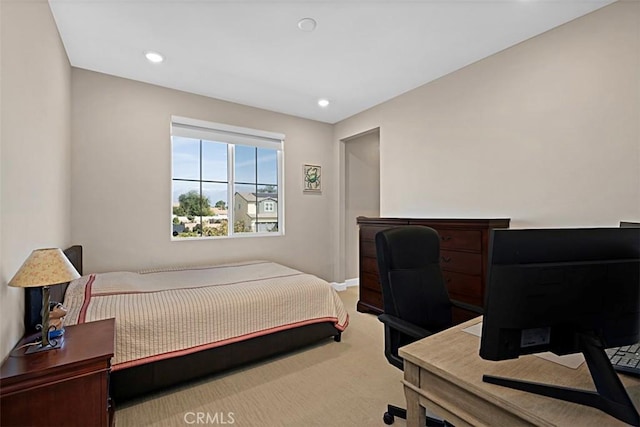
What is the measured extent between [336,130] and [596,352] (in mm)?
4535

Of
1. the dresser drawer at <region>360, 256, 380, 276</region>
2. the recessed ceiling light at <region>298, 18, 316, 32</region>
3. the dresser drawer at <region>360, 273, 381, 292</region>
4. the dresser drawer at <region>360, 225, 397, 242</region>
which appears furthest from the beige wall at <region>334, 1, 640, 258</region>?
the recessed ceiling light at <region>298, 18, 316, 32</region>

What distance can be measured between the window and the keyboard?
3.82 metres

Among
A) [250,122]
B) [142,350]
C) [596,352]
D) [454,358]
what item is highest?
[250,122]

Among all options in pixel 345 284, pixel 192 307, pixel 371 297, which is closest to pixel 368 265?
pixel 371 297

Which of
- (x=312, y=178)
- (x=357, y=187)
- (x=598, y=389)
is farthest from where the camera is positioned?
(x=357, y=187)

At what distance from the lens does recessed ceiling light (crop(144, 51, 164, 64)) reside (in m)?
2.82

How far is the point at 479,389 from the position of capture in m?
0.87

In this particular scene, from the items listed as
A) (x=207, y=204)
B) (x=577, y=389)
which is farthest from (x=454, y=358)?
(x=207, y=204)

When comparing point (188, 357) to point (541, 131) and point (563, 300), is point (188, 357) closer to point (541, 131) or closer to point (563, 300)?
point (563, 300)

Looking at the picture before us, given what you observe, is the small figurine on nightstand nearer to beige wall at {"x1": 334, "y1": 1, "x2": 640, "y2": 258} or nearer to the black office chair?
the black office chair

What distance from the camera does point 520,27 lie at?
7.98 ft

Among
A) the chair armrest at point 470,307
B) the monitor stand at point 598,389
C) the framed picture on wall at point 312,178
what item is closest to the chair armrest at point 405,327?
the chair armrest at point 470,307

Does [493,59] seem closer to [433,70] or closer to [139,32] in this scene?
[433,70]

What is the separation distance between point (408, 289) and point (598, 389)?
95cm
